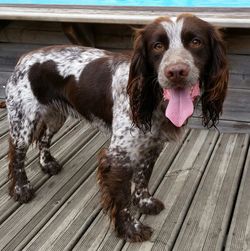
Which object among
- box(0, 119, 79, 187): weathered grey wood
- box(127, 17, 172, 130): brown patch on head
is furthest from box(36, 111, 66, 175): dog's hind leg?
box(127, 17, 172, 130): brown patch on head

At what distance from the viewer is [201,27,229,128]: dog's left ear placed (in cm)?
253

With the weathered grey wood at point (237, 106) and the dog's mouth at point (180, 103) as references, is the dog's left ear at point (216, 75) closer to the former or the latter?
the dog's mouth at point (180, 103)

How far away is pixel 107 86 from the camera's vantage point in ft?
10.1

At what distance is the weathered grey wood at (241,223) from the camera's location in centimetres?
288

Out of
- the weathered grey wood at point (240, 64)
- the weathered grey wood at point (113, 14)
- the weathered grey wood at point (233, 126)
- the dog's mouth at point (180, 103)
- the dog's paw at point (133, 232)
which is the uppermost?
the dog's mouth at point (180, 103)

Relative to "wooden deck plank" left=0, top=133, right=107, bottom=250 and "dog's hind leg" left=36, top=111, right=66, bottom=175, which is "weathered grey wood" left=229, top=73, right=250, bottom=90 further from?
"dog's hind leg" left=36, top=111, right=66, bottom=175

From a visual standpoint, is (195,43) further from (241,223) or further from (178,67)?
(241,223)

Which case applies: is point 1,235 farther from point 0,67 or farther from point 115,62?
point 0,67

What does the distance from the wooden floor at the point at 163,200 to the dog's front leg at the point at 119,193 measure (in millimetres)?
73

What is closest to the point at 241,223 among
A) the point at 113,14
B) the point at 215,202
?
the point at 215,202

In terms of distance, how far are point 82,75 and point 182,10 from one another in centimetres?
202

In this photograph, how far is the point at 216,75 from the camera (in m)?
2.56

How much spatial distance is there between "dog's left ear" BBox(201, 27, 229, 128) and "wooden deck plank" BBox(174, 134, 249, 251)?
2.74 feet

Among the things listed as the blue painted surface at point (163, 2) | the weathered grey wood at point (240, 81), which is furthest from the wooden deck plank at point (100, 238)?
the blue painted surface at point (163, 2)
